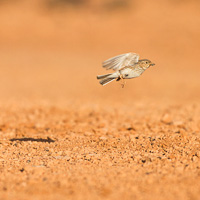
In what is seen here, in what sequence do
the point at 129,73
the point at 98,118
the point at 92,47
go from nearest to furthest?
the point at 129,73 → the point at 98,118 → the point at 92,47

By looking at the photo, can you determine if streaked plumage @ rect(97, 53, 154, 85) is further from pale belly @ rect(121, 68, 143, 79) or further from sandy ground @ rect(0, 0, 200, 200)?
sandy ground @ rect(0, 0, 200, 200)

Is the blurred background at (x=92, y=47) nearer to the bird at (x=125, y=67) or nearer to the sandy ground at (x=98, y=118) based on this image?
the sandy ground at (x=98, y=118)

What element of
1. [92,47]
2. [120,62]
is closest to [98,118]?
[120,62]

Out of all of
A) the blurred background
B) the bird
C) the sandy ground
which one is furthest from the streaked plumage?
the blurred background

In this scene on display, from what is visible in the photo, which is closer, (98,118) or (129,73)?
(129,73)

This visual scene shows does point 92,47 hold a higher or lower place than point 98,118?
higher

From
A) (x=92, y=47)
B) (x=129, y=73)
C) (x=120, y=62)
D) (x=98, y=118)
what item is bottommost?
(x=98, y=118)

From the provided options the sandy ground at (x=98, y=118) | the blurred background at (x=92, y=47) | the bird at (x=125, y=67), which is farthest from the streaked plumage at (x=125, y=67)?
the blurred background at (x=92, y=47)

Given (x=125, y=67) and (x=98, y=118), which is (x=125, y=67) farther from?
(x=98, y=118)
